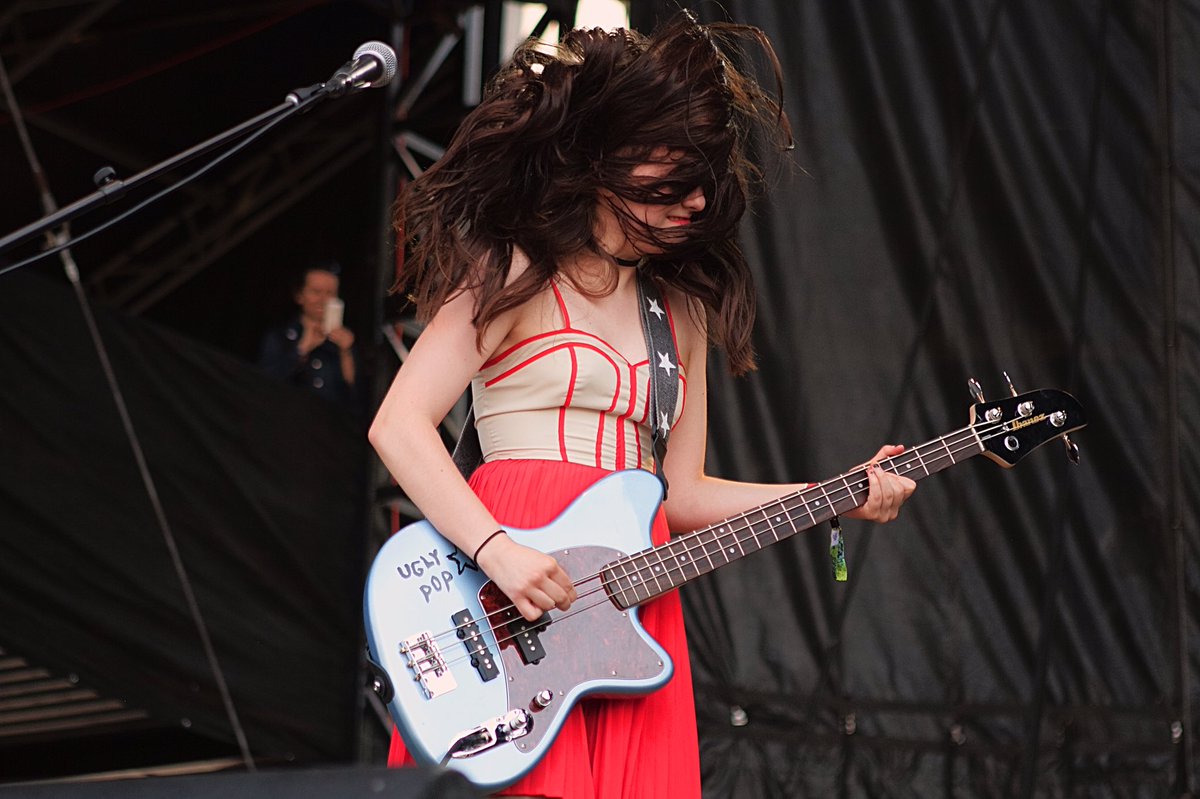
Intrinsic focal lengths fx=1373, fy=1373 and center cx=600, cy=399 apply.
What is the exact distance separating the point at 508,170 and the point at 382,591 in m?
0.76

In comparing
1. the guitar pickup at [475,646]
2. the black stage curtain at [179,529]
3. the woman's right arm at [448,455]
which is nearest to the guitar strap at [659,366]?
the woman's right arm at [448,455]

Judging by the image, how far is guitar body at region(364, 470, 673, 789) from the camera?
6.75ft

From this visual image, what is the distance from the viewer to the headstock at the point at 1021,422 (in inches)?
99.6

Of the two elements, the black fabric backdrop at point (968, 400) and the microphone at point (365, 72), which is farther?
the black fabric backdrop at point (968, 400)

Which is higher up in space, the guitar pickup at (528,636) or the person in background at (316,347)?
the person in background at (316,347)

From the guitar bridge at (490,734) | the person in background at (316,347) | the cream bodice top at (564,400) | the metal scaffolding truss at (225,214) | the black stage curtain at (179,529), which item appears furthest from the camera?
the metal scaffolding truss at (225,214)

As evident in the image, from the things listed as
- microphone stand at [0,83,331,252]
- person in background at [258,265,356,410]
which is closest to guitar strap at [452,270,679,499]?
microphone stand at [0,83,331,252]

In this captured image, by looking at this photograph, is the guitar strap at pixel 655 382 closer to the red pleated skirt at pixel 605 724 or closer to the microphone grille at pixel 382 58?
the red pleated skirt at pixel 605 724

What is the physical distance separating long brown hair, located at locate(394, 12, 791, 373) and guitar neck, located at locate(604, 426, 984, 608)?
481mm

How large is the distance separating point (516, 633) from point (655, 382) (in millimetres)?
510

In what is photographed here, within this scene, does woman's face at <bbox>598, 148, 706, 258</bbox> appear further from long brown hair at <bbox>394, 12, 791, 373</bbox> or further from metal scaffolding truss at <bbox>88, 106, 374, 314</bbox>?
metal scaffolding truss at <bbox>88, 106, 374, 314</bbox>

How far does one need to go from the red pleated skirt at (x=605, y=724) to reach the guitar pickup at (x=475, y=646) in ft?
0.47

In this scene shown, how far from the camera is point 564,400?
229cm

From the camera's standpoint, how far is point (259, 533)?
539 centimetres
